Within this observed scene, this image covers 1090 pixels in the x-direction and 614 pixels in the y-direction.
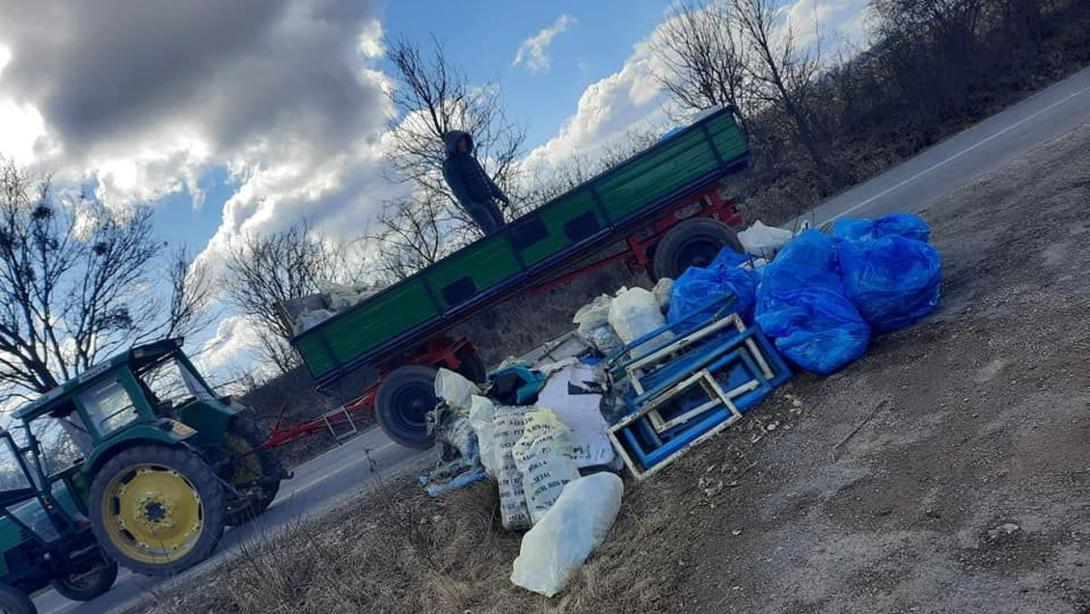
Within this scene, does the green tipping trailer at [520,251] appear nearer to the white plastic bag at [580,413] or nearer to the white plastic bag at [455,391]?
the white plastic bag at [455,391]

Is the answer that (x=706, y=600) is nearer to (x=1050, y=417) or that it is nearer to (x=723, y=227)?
(x=1050, y=417)

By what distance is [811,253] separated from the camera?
212 inches

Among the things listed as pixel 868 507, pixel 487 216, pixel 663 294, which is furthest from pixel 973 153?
pixel 868 507

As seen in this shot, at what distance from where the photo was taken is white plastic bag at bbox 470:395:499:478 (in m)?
5.49

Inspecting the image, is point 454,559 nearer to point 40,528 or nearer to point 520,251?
point 520,251

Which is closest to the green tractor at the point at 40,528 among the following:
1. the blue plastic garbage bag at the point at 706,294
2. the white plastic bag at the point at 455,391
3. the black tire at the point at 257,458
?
the black tire at the point at 257,458

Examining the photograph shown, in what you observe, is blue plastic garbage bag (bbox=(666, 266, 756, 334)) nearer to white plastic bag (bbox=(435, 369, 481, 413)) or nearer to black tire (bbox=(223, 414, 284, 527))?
white plastic bag (bbox=(435, 369, 481, 413))

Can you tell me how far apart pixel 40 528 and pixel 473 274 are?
525 cm

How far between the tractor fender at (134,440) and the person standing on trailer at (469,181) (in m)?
3.93

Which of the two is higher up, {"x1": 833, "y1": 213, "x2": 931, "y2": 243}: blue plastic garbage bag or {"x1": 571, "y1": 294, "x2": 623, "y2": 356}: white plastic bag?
{"x1": 571, "y1": 294, "x2": 623, "y2": 356}: white plastic bag

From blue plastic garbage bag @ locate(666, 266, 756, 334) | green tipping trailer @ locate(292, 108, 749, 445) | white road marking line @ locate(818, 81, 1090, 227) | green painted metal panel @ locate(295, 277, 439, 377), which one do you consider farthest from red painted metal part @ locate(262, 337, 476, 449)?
white road marking line @ locate(818, 81, 1090, 227)

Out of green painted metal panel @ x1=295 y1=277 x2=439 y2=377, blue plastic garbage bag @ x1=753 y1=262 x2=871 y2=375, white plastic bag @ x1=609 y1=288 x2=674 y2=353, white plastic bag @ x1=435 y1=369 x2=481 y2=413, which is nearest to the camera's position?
blue plastic garbage bag @ x1=753 y1=262 x2=871 y2=375

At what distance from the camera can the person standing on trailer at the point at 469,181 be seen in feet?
27.7

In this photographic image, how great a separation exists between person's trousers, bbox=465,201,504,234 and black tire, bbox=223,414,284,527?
12.2ft
